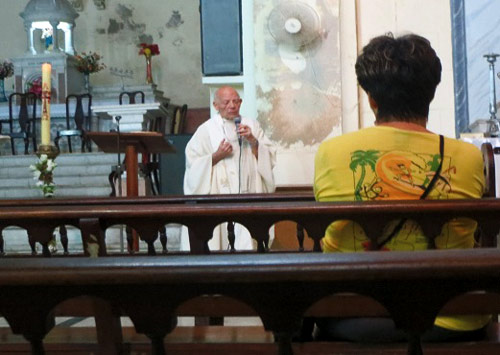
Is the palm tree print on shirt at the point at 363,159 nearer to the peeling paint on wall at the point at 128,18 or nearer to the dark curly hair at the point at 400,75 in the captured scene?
the dark curly hair at the point at 400,75

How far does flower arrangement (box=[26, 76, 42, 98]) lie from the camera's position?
15.4m

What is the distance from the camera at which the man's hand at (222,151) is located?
7.15 m

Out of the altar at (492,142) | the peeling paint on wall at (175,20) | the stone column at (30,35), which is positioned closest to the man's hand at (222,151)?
the altar at (492,142)

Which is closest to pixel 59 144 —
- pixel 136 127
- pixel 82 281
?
pixel 136 127

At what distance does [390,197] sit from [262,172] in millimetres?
4879

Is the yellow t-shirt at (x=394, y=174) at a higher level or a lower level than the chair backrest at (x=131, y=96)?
lower

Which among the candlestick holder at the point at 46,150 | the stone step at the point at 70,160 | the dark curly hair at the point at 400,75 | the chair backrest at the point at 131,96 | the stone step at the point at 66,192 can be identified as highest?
the chair backrest at the point at 131,96

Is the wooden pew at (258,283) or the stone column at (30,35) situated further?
the stone column at (30,35)

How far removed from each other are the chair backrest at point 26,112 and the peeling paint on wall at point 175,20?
324cm

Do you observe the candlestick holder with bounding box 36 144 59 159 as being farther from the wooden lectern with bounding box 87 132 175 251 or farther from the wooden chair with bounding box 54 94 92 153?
the wooden chair with bounding box 54 94 92 153

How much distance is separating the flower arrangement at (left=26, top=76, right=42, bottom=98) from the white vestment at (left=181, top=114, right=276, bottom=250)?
335 inches

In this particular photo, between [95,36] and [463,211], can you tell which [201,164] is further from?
[95,36]

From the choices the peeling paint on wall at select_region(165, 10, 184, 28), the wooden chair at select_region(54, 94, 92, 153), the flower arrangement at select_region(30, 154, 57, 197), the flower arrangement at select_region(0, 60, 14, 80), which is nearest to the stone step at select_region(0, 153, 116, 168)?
the wooden chair at select_region(54, 94, 92, 153)

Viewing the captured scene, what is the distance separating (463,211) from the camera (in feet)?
8.12
